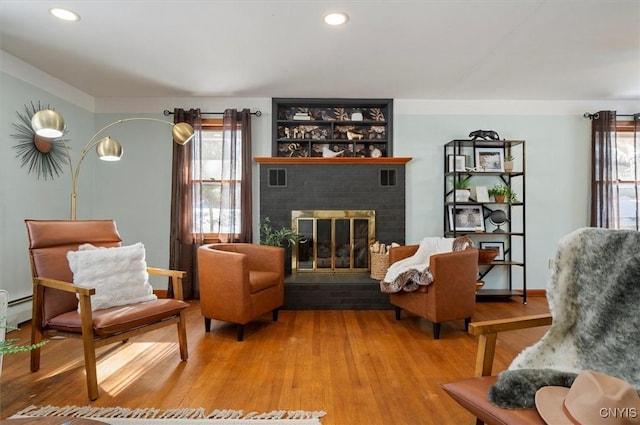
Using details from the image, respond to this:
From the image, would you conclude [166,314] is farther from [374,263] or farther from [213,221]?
[374,263]

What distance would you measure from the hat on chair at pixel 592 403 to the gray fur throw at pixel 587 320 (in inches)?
2.8

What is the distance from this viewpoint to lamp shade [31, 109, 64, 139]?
218 cm

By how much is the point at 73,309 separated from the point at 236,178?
2.31 m

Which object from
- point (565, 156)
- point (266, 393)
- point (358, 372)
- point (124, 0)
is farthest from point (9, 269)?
point (565, 156)

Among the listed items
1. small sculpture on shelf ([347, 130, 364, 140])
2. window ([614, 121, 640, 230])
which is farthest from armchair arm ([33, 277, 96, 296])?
window ([614, 121, 640, 230])

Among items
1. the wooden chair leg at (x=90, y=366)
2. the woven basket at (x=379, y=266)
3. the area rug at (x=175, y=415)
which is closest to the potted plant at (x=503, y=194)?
the woven basket at (x=379, y=266)

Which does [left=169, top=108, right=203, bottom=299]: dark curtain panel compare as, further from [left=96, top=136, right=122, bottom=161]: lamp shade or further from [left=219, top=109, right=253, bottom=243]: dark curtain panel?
[left=96, top=136, right=122, bottom=161]: lamp shade

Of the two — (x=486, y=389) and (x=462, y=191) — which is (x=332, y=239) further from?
(x=486, y=389)

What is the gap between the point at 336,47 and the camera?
2861 mm

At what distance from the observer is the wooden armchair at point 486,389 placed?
1.07 metres

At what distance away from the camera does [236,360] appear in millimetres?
2387

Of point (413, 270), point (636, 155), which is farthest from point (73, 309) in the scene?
point (636, 155)

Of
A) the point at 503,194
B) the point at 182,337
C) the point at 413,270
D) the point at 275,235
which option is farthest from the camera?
the point at 503,194

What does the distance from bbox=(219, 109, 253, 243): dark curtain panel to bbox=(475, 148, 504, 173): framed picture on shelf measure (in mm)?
2900
